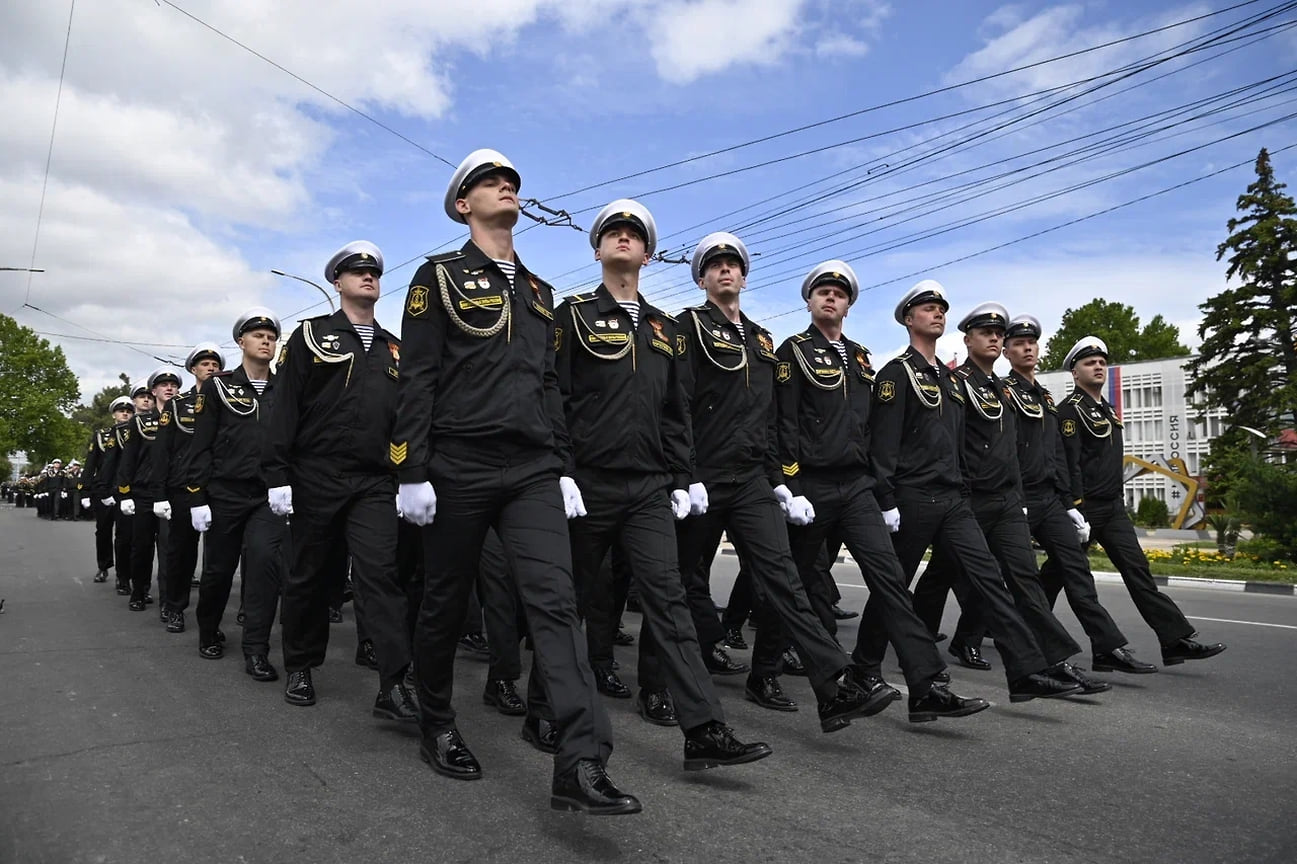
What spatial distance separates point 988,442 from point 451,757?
3496mm

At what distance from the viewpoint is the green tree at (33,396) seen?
201 feet

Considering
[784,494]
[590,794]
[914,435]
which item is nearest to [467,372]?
[590,794]

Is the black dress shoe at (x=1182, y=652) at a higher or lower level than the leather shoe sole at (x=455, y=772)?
higher

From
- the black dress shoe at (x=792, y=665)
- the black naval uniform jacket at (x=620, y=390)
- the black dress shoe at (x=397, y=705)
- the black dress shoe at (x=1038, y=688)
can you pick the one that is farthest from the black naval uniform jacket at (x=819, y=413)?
the black dress shoe at (x=397, y=705)

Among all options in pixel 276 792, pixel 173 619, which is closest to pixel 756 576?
pixel 276 792

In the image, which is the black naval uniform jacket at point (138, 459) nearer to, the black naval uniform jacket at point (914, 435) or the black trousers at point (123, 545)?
the black trousers at point (123, 545)

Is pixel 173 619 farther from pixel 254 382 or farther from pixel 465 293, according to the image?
pixel 465 293

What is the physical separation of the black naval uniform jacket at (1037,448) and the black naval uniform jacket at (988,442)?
33cm

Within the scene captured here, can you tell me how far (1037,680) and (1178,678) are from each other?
1715 mm

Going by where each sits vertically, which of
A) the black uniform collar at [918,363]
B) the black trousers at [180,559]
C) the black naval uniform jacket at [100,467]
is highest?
the black uniform collar at [918,363]

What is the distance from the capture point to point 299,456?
5250mm

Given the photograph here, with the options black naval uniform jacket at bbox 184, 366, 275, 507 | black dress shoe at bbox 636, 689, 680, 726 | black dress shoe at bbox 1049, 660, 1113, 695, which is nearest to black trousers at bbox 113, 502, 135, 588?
black naval uniform jacket at bbox 184, 366, 275, 507

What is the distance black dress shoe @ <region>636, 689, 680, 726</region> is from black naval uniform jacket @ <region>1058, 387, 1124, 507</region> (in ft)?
10.7

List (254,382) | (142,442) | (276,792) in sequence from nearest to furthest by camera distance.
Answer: (276,792)
(254,382)
(142,442)
